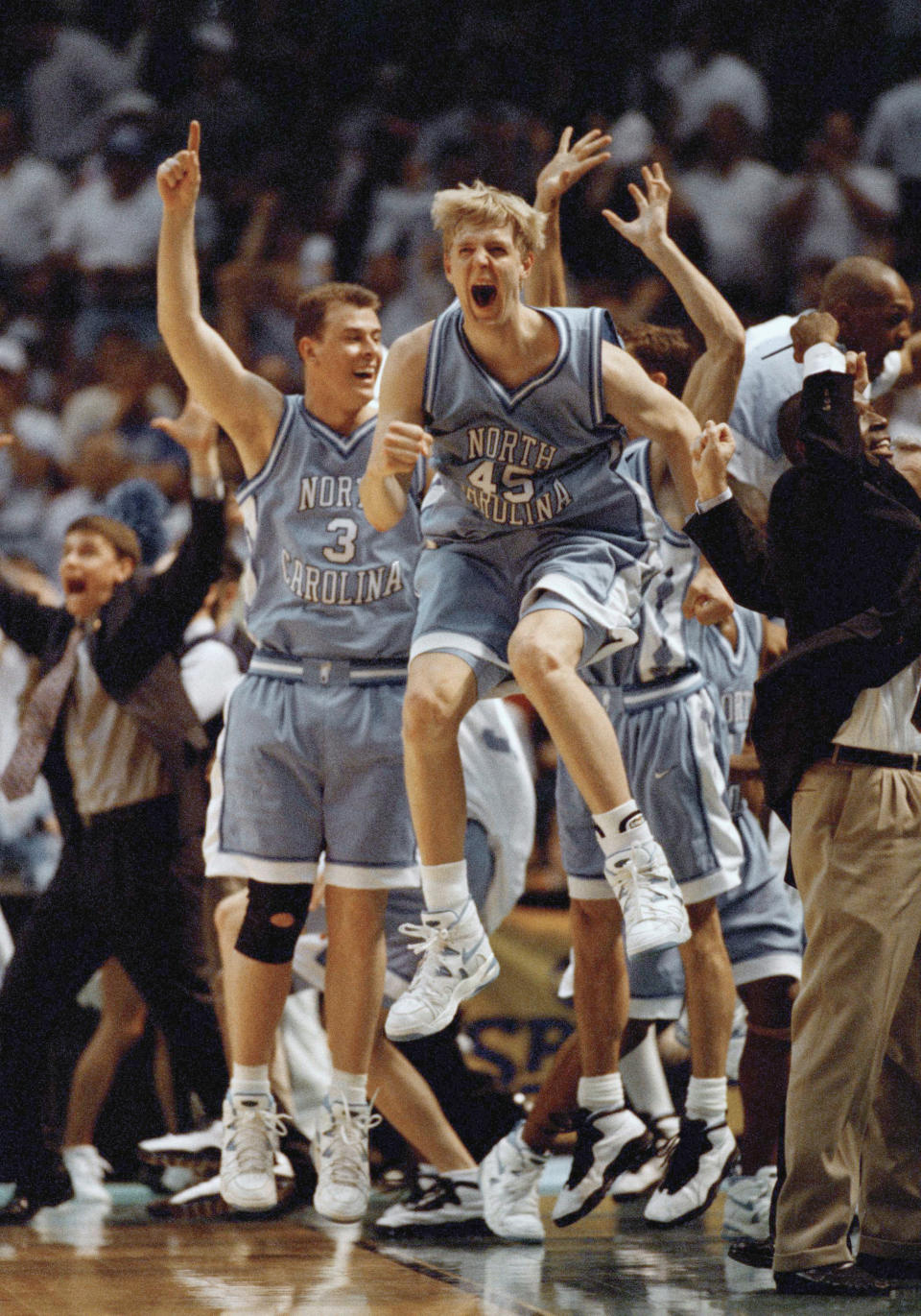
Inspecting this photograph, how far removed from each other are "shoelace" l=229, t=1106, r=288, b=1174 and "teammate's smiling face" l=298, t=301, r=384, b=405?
178 centimetres

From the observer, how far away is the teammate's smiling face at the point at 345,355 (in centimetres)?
475

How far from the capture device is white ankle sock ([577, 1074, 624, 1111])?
477 centimetres

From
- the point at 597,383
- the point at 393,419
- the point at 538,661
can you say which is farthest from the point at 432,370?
the point at 538,661

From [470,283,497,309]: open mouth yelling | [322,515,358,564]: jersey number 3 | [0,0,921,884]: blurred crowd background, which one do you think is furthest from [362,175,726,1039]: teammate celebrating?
[0,0,921,884]: blurred crowd background

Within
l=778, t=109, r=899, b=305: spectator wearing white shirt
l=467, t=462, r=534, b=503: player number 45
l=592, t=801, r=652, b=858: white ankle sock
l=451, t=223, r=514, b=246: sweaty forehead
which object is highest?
l=778, t=109, r=899, b=305: spectator wearing white shirt

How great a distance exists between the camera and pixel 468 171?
10.4 meters

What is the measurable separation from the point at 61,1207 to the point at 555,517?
2.77m

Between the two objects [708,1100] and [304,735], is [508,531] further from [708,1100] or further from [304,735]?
[708,1100]

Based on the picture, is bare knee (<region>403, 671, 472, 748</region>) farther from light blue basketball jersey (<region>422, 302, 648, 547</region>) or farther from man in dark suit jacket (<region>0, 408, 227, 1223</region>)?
man in dark suit jacket (<region>0, 408, 227, 1223</region>)

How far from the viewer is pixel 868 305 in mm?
5160

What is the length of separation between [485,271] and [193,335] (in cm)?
82

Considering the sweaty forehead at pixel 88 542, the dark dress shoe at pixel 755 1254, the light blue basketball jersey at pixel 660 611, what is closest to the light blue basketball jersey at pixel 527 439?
the light blue basketball jersey at pixel 660 611

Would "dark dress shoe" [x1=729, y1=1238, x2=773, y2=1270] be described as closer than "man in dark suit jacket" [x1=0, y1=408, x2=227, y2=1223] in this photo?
Yes

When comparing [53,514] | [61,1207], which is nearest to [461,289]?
[61,1207]
